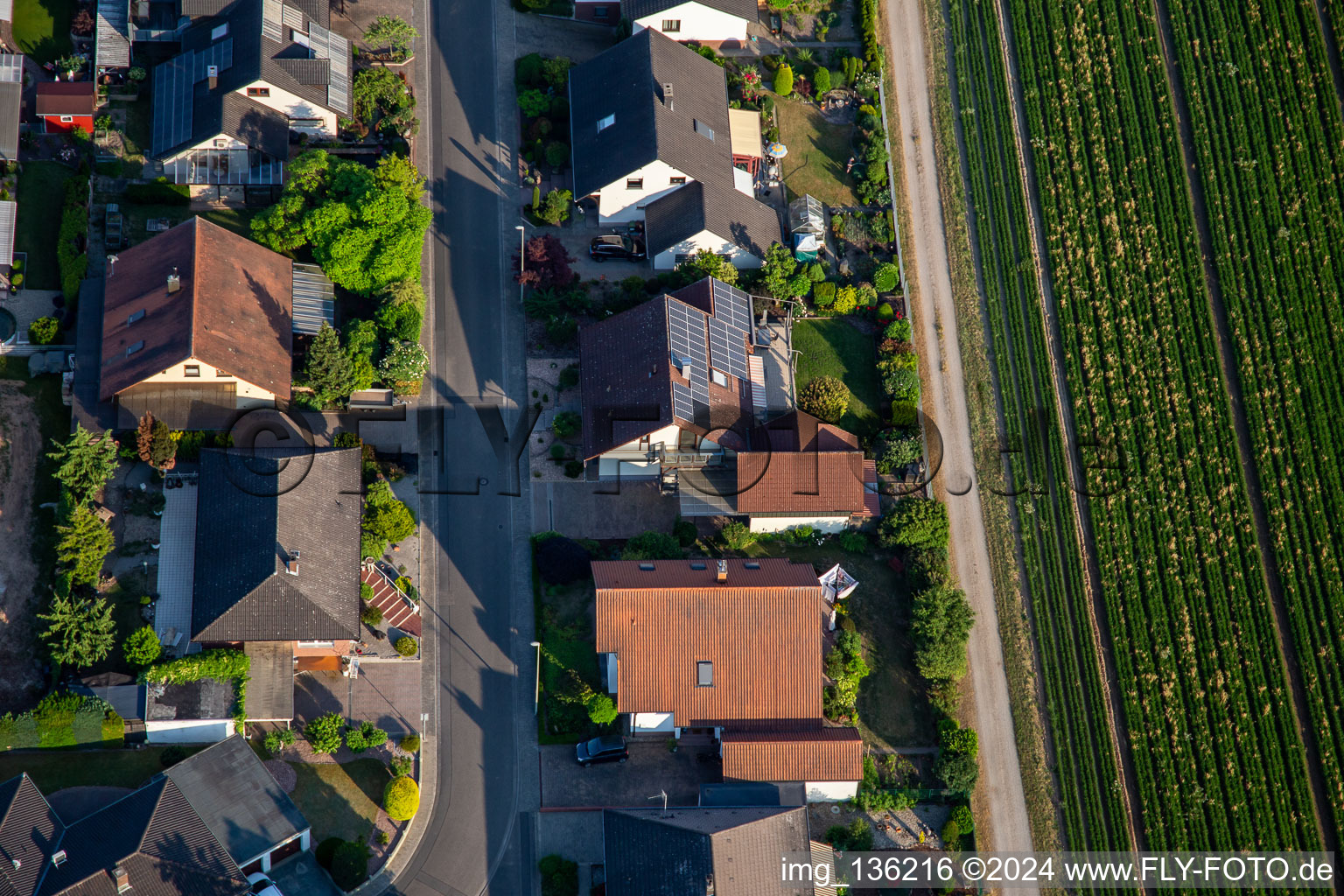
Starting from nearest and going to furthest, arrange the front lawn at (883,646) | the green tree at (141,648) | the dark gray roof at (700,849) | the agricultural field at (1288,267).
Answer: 1. the dark gray roof at (700,849)
2. the green tree at (141,648)
3. the front lawn at (883,646)
4. the agricultural field at (1288,267)

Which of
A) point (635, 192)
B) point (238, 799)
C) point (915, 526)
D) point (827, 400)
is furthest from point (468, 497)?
point (915, 526)

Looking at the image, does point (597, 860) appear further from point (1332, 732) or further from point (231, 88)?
point (231, 88)

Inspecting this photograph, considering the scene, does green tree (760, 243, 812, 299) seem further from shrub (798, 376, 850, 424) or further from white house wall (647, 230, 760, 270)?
shrub (798, 376, 850, 424)

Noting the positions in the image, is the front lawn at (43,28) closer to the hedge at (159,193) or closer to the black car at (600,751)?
the hedge at (159,193)

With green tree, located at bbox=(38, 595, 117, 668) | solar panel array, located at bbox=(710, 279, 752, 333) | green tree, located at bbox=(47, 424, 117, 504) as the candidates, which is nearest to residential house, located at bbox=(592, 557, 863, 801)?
solar panel array, located at bbox=(710, 279, 752, 333)

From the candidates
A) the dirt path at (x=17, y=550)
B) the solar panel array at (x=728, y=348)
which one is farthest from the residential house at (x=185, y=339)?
the solar panel array at (x=728, y=348)

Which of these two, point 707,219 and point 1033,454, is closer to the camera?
point 707,219

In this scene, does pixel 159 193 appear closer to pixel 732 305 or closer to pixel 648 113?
pixel 648 113
